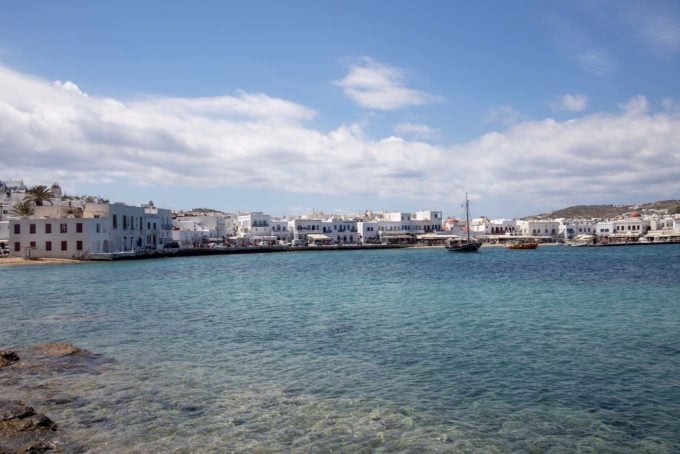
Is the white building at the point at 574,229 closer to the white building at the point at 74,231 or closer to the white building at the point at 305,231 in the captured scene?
the white building at the point at 305,231

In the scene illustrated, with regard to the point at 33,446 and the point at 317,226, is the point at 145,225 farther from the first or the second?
the point at 33,446

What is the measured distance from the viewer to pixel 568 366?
14.6 meters

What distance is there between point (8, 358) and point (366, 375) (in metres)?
9.79

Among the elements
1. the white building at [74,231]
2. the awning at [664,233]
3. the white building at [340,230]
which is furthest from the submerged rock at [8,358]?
the awning at [664,233]

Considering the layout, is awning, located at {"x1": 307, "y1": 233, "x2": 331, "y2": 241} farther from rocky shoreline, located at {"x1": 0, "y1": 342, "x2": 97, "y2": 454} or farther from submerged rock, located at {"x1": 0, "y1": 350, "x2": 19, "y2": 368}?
submerged rock, located at {"x1": 0, "y1": 350, "x2": 19, "y2": 368}

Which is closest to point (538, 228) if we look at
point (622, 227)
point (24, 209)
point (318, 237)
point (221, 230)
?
point (622, 227)

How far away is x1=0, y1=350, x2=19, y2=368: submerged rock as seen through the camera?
14844mm

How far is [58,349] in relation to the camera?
16.4 m

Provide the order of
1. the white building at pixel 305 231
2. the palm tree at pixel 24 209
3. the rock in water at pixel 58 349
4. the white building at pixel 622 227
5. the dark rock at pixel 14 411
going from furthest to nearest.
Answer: the white building at pixel 622 227, the white building at pixel 305 231, the palm tree at pixel 24 209, the rock in water at pixel 58 349, the dark rock at pixel 14 411

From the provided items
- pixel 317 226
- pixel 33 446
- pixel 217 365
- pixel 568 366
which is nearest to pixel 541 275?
pixel 568 366

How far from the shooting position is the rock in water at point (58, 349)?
1614 cm

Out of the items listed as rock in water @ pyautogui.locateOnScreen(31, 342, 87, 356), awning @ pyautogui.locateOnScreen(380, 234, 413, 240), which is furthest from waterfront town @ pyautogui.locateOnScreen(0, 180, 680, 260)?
rock in water @ pyautogui.locateOnScreen(31, 342, 87, 356)

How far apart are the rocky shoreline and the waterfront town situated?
56.8 meters

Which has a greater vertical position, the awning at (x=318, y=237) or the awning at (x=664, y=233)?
the awning at (x=318, y=237)
